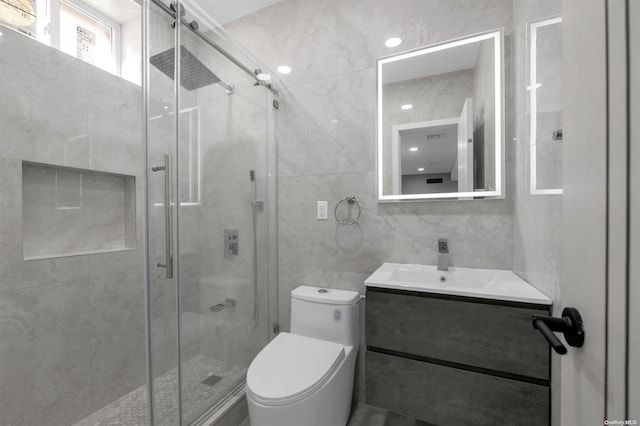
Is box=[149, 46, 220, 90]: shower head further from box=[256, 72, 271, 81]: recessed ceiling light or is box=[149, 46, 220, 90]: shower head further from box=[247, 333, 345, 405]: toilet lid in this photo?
box=[247, 333, 345, 405]: toilet lid

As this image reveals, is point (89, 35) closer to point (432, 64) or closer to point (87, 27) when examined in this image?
point (87, 27)

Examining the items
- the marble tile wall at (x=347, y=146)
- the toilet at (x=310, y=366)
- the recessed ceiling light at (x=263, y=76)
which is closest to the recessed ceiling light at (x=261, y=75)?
the recessed ceiling light at (x=263, y=76)

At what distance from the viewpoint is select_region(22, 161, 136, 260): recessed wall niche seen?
4.68 feet

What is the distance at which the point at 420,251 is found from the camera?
5.06 ft

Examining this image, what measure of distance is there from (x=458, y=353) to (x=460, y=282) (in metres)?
0.42

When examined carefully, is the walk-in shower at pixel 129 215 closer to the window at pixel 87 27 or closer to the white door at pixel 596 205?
the window at pixel 87 27

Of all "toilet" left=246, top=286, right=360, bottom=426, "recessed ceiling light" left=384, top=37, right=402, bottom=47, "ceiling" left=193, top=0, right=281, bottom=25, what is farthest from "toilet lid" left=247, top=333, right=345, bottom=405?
"ceiling" left=193, top=0, right=281, bottom=25

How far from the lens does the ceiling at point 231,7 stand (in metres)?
1.90

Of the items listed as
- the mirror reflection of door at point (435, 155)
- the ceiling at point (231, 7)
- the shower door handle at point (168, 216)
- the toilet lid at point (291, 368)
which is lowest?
the toilet lid at point (291, 368)

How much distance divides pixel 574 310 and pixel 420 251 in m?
1.02

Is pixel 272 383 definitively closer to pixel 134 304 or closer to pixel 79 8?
pixel 134 304

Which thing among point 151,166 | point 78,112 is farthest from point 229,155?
point 78,112

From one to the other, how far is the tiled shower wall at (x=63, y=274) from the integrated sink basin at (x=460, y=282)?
5.54 feet

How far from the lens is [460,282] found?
4.55 feet
